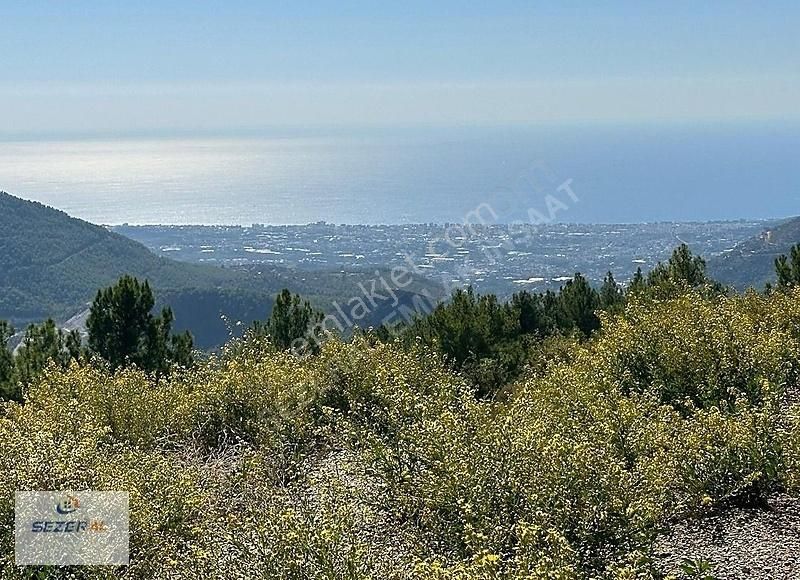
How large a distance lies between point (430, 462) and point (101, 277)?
98037 millimetres

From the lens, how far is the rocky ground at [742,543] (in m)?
6.57

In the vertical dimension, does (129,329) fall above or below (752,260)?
below

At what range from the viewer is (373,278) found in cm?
7619

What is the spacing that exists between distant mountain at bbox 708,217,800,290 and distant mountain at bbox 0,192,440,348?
32.6m

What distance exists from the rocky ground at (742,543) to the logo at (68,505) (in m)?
4.91

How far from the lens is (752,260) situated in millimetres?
70062

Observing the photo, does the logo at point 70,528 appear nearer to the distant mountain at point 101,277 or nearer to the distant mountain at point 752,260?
the distant mountain at point 752,260

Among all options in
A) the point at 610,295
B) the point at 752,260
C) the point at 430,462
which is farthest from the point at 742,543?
the point at 752,260

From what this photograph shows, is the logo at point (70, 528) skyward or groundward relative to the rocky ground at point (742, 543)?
skyward

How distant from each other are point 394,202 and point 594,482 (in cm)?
17217

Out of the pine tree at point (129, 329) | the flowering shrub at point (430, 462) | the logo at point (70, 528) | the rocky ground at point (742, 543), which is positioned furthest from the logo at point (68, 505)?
the pine tree at point (129, 329)

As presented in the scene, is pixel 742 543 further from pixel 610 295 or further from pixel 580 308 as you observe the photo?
pixel 610 295

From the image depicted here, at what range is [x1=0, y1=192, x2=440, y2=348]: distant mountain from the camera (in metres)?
80.2

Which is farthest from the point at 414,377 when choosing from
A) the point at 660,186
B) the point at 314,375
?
the point at 660,186
